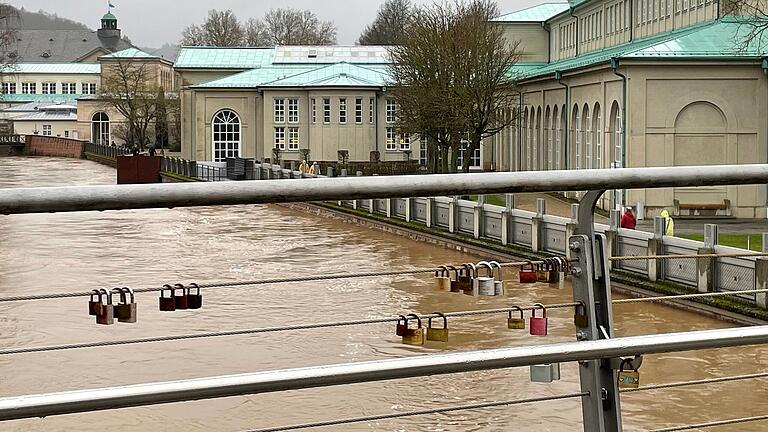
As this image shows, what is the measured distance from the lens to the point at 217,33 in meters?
131

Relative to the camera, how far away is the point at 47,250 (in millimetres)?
35938

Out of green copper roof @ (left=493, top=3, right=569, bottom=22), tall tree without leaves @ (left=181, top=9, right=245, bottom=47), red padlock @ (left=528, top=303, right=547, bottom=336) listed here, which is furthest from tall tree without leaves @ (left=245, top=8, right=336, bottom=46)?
red padlock @ (left=528, top=303, right=547, bottom=336)

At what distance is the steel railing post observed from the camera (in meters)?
3.12

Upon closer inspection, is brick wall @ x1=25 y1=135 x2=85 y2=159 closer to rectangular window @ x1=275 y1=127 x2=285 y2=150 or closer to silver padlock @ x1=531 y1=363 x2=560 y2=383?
rectangular window @ x1=275 y1=127 x2=285 y2=150

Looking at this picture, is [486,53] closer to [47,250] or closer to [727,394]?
[47,250]

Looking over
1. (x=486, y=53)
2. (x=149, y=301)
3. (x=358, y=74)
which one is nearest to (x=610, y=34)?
(x=486, y=53)

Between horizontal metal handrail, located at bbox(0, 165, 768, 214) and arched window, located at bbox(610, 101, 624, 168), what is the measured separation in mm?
36770

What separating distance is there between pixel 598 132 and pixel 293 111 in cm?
3118

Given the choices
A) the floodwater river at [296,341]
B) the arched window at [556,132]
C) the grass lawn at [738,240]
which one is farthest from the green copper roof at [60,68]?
the grass lawn at [738,240]

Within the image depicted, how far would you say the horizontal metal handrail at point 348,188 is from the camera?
2455 millimetres

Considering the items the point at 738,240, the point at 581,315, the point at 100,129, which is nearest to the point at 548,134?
the point at 738,240

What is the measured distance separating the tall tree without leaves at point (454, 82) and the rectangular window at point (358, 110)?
16160 millimetres

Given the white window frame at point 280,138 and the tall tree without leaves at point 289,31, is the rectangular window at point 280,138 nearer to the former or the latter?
the white window frame at point 280,138

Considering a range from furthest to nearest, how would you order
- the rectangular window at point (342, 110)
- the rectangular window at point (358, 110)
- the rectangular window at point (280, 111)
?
1. the rectangular window at point (280, 111)
2. the rectangular window at point (342, 110)
3. the rectangular window at point (358, 110)
